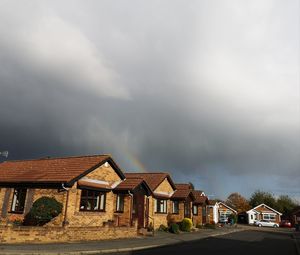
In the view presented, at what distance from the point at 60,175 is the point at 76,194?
5.67 ft

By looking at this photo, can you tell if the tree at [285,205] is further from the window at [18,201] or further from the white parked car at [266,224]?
the window at [18,201]

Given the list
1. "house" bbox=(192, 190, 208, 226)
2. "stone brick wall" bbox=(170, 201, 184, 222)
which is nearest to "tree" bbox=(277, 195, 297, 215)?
"house" bbox=(192, 190, 208, 226)

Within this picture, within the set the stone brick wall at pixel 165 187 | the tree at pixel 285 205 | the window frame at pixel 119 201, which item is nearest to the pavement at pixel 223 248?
the window frame at pixel 119 201

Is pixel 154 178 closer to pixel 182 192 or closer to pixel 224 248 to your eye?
pixel 182 192

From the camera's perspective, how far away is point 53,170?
76.7 ft

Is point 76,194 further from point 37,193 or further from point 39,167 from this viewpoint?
point 39,167

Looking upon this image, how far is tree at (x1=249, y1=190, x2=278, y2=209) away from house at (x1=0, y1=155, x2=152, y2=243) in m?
68.1

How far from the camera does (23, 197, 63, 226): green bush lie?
18.8 metres

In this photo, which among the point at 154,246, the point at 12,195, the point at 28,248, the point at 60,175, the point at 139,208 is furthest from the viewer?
the point at 139,208

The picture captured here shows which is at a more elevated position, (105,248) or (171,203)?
(171,203)

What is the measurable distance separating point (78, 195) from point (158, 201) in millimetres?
12900

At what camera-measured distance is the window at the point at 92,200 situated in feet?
73.5

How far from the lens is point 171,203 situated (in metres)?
35.4

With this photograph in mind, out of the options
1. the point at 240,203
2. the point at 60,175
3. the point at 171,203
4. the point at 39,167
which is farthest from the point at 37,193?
the point at 240,203
